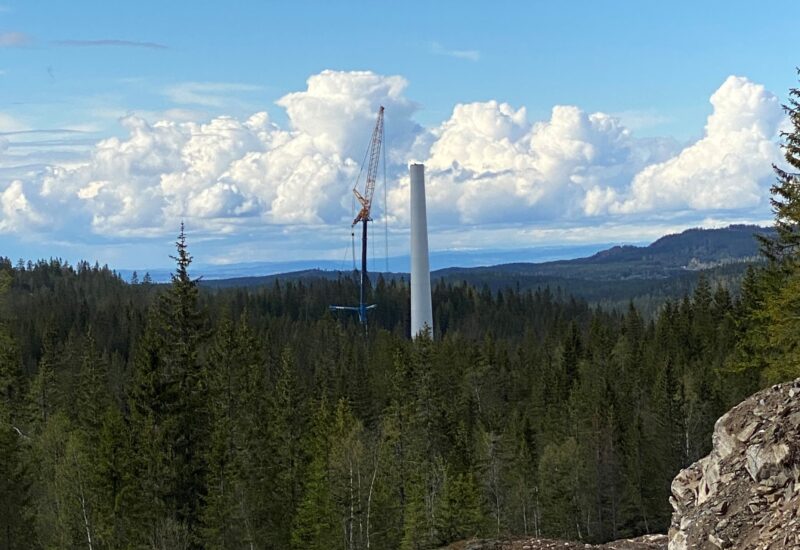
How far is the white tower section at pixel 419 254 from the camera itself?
128500mm

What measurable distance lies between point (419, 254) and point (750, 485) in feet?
358

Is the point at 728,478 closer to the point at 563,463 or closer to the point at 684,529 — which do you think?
the point at 684,529

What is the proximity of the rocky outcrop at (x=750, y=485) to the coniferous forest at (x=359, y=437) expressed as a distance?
13.5m

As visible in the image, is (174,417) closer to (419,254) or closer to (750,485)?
(750,485)

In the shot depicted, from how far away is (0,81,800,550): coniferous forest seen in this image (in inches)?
1457

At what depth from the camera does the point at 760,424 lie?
2170 cm

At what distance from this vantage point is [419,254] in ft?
422

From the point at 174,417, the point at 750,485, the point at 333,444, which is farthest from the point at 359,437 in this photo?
the point at 750,485

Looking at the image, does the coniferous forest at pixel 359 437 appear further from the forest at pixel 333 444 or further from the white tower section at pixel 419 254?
the white tower section at pixel 419 254

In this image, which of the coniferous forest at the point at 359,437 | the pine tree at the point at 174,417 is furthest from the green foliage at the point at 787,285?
the pine tree at the point at 174,417

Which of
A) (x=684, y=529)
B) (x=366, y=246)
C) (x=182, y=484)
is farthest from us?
(x=366, y=246)

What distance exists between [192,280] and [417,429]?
26.8 metres

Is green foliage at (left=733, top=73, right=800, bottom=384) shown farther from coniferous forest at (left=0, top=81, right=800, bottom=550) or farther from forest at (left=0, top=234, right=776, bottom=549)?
forest at (left=0, top=234, right=776, bottom=549)

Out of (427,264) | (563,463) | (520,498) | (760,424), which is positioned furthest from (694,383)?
(760,424)
